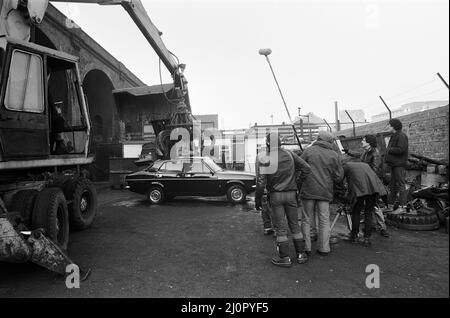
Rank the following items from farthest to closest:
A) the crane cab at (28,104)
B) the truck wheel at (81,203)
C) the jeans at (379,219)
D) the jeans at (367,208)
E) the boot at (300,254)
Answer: the truck wheel at (81,203), the jeans at (379,219), the jeans at (367,208), the boot at (300,254), the crane cab at (28,104)

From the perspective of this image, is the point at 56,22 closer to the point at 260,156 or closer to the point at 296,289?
the point at 260,156

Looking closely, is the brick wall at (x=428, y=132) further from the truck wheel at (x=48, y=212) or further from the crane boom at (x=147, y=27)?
the crane boom at (x=147, y=27)

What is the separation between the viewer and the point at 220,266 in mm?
3930

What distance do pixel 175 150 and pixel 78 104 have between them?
514 centimetres

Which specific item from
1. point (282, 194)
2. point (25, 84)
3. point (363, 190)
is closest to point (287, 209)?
point (282, 194)

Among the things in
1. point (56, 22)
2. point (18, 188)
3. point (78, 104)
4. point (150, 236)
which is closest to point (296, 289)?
point (150, 236)

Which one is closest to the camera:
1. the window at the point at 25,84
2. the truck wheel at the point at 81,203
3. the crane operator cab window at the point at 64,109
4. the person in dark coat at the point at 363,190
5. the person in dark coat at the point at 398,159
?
the window at the point at 25,84

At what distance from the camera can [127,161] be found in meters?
11.6

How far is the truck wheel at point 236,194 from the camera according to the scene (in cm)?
849

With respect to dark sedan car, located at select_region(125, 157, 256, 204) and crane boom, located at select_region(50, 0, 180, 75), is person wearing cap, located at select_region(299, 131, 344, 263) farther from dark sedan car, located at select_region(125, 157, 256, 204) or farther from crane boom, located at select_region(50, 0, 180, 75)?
crane boom, located at select_region(50, 0, 180, 75)

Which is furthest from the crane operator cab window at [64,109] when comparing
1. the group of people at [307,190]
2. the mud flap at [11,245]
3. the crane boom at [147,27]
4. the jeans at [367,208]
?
the jeans at [367,208]

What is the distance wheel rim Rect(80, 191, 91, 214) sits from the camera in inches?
231

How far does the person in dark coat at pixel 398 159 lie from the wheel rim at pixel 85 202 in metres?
6.15

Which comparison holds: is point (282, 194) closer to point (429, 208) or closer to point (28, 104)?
point (429, 208)
